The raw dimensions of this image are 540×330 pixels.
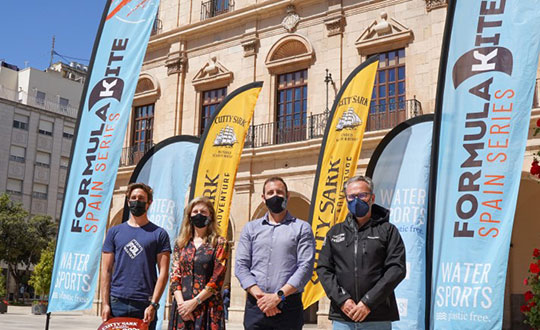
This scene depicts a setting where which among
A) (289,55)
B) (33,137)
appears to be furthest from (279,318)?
(33,137)

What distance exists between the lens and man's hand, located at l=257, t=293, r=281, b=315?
449 centimetres

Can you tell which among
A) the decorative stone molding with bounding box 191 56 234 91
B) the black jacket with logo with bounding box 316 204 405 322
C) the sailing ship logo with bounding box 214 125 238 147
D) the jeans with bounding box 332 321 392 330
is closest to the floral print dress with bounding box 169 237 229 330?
the black jacket with logo with bounding box 316 204 405 322

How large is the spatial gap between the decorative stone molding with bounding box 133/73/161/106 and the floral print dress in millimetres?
16737

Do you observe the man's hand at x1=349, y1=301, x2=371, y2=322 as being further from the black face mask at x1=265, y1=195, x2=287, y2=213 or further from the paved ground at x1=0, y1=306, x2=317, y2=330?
the paved ground at x1=0, y1=306, x2=317, y2=330

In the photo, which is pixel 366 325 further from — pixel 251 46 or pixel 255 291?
pixel 251 46

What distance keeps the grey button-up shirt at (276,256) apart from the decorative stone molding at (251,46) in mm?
14496

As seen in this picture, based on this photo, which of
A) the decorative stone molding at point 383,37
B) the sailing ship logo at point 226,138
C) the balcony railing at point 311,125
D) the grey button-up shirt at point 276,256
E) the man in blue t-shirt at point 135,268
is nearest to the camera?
the grey button-up shirt at point 276,256

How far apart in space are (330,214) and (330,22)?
8.78m

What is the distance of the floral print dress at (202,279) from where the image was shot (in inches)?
190

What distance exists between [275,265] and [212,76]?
15.4 metres

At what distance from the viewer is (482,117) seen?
19.0ft

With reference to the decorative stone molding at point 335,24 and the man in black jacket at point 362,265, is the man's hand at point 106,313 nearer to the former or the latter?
the man in black jacket at point 362,265

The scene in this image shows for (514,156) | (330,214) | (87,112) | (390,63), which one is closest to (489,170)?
(514,156)

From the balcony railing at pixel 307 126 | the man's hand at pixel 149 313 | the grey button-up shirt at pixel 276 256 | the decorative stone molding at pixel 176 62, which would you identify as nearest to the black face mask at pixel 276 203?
the grey button-up shirt at pixel 276 256
